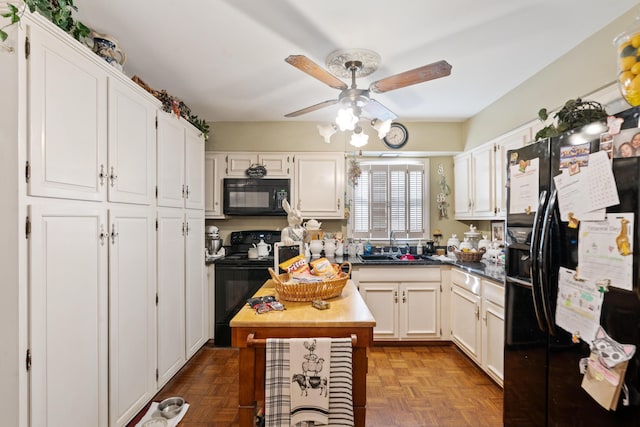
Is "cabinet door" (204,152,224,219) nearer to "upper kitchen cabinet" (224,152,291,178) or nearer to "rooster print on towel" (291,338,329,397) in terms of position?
"upper kitchen cabinet" (224,152,291,178)

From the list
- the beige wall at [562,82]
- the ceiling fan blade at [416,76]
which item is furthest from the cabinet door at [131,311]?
the beige wall at [562,82]

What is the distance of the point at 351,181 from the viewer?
3.56 meters

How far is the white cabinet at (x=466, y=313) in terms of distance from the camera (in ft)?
8.35

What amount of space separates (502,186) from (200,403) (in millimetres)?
3096

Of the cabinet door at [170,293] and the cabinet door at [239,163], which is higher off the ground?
the cabinet door at [239,163]

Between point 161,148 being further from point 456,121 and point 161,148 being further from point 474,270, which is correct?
point 456,121

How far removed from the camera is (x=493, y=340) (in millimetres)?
2318

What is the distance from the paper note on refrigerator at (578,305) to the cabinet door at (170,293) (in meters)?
2.52

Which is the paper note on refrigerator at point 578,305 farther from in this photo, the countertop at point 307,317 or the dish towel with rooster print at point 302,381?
the dish towel with rooster print at point 302,381

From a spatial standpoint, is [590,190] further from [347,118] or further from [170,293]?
[170,293]

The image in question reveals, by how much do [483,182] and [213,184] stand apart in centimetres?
296

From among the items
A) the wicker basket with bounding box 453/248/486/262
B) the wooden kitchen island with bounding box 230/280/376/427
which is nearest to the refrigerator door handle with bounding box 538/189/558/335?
the wooden kitchen island with bounding box 230/280/376/427

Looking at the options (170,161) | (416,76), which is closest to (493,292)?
(416,76)

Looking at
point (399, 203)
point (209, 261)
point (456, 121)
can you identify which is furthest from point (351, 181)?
point (209, 261)
